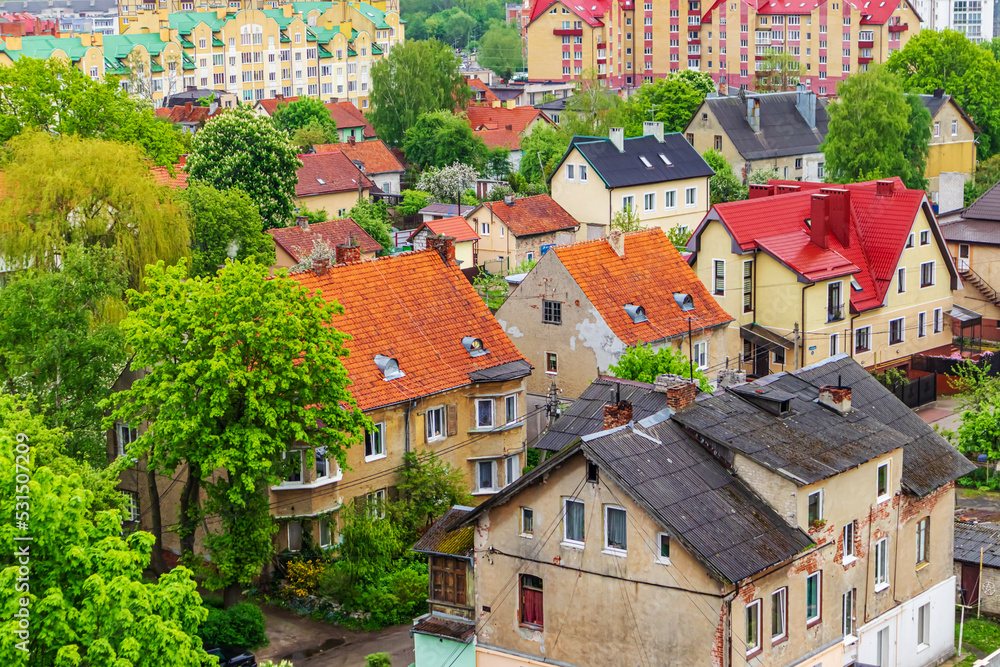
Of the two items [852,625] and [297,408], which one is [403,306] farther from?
[852,625]

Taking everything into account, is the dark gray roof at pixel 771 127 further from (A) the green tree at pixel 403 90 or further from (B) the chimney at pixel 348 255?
(B) the chimney at pixel 348 255

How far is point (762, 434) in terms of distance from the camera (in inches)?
1234

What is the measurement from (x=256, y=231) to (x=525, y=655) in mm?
36367

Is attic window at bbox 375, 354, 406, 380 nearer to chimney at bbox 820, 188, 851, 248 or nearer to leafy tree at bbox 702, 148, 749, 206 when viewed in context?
chimney at bbox 820, 188, 851, 248

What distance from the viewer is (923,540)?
34.9 metres

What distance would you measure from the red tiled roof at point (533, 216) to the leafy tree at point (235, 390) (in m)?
42.0

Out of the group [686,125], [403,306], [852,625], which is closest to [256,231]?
[403,306]

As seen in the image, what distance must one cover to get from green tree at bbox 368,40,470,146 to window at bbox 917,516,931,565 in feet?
306

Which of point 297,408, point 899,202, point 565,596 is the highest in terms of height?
point 899,202

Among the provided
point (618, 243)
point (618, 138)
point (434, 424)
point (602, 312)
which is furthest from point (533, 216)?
point (434, 424)

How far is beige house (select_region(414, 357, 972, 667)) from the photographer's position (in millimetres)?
28672

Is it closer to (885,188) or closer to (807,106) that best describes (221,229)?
(885,188)

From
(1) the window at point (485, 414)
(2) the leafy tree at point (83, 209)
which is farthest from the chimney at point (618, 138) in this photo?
(1) the window at point (485, 414)

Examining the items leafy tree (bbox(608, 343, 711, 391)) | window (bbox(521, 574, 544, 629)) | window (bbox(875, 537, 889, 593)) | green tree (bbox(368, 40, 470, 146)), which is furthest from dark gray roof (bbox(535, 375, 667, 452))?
green tree (bbox(368, 40, 470, 146))
